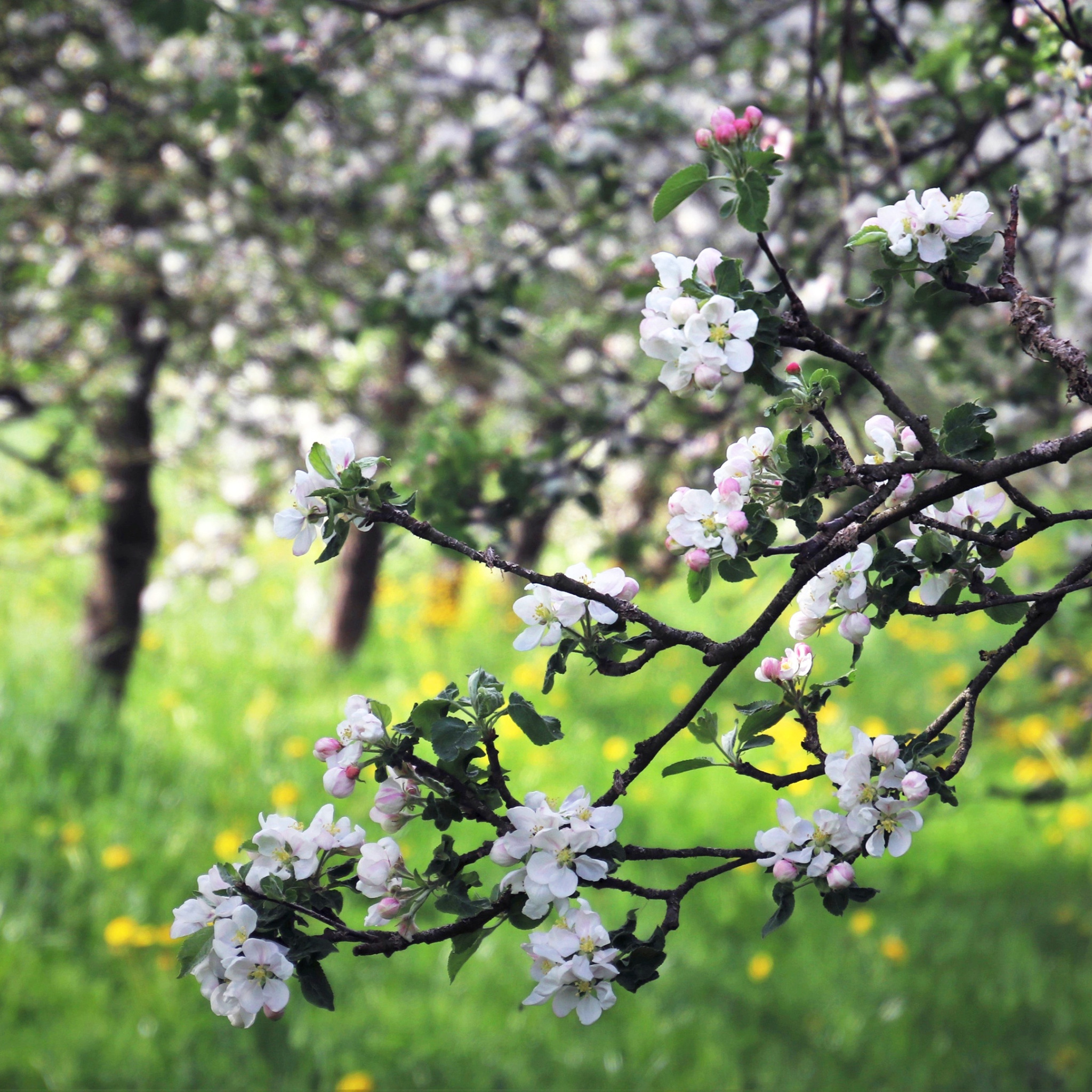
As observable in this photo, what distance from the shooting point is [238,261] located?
331cm

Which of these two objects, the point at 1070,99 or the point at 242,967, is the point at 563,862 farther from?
the point at 1070,99

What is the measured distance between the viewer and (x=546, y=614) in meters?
0.84

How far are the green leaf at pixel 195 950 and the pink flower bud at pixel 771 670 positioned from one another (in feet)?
1.64

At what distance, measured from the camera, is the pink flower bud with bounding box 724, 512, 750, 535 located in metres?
0.80

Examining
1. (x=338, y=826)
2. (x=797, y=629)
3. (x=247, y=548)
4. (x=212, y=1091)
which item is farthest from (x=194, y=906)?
(x=247, y=548)

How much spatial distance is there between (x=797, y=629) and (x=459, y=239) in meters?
2.34

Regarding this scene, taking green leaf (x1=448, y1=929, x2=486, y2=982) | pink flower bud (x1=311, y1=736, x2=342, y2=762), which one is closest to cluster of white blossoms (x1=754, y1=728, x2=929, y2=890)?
green leaf (x1=448, y1=929, x2=486, y2=982)

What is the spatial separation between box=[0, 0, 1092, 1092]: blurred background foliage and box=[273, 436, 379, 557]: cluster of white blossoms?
813mm

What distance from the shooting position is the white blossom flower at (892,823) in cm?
83

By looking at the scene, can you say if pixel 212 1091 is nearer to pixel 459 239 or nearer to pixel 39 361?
pixel 39 361

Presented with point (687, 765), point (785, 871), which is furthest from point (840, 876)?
point (687, 765)

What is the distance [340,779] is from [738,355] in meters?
0.47

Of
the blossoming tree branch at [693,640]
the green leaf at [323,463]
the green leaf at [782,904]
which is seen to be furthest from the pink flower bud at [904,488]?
the green leaf at [323,463]

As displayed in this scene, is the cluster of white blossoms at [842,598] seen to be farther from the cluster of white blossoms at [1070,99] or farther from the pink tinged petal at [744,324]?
the cluster of white blossoms at [1070,99]
